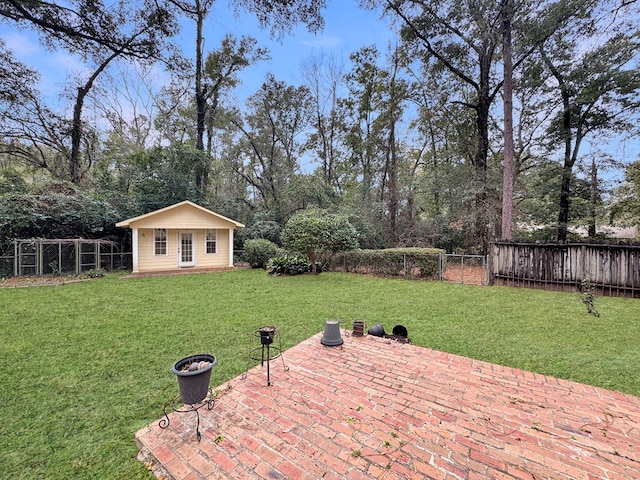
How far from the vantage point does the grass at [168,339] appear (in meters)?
2.29

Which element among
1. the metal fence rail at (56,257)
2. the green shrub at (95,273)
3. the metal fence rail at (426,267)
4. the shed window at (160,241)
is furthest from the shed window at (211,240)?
the metal fence rail at (426,267)

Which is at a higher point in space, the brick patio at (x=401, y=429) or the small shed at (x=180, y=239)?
the small shed at (x=180, y=239)

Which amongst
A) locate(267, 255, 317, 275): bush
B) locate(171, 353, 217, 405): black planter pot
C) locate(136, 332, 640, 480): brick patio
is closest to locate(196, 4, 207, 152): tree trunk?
locate(267, 255, 317, 275): bush

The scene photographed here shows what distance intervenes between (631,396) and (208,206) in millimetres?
16805

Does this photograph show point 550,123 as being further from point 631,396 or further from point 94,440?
point 94,440

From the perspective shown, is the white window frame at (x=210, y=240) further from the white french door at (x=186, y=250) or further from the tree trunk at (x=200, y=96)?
the tree trunk at (x=200, y=96)

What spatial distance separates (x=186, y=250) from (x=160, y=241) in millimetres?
1149

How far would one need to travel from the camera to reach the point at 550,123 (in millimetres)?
13914

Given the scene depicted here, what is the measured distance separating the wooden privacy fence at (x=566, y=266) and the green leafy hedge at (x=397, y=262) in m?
1.80

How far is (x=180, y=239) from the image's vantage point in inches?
500

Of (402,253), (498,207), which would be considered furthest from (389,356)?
(498,207)

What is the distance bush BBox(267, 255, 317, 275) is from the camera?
11.1 meters

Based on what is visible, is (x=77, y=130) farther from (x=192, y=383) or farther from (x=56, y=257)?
(x=192, y=383)

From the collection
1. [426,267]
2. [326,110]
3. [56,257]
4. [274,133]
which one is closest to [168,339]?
[426,267]
